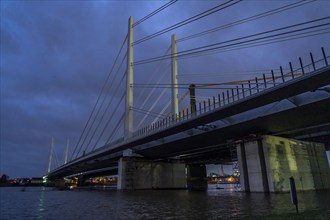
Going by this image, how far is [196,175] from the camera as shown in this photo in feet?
327

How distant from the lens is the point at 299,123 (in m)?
39.0

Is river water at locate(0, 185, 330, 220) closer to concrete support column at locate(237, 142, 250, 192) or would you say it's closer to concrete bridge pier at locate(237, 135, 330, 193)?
concrete bridge pier at locate(237, 135, 330, 193)

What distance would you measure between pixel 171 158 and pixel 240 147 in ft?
106

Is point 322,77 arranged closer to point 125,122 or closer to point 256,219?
point 256,219

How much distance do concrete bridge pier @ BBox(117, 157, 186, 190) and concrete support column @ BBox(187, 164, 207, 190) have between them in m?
20.6

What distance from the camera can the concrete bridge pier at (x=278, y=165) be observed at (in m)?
41.2

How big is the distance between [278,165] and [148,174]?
36793mm

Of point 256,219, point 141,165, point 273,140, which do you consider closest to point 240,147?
point 273,140

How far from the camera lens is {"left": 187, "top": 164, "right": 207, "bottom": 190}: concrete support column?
96938 millimetres

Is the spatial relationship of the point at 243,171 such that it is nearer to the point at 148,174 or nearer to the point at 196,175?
the point at 148,174

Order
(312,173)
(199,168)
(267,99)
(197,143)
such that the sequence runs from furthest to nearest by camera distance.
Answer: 1. (199,168)
2. (197,143)
3. (312,173)
4. (267,99)

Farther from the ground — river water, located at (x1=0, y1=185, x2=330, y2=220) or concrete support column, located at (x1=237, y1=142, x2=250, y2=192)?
concrete support column, located at (x1=237, y1=142, x2=250, y2=192)

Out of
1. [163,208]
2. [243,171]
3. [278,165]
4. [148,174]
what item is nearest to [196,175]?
[148,174]

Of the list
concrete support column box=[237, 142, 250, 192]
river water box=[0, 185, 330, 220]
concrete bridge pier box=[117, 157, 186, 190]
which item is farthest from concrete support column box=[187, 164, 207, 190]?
river water box=[0, 185, 330, 220]
